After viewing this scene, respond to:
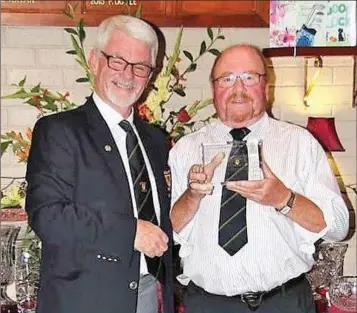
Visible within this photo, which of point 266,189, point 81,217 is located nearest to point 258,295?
point 266,189

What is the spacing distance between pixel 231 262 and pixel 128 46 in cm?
67

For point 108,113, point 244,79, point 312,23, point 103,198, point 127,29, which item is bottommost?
point 103,198

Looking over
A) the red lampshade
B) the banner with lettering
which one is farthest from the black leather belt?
the banner with lettering

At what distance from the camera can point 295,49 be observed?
2.75 meters

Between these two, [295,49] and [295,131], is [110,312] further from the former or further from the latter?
[295,49]

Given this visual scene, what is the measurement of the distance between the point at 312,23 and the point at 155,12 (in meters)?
0.68

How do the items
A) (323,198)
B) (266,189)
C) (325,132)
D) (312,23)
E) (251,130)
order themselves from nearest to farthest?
(266,189)
(323,198)
(251,130)
(325,132)
(312,23)

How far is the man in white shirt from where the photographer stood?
71.6 inches

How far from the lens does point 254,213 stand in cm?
186

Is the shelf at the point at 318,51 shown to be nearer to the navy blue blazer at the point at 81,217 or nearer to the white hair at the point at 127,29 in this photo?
the white hair at the point at 127,29

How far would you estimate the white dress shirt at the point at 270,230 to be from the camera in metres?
1.83

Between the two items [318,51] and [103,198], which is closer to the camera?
[103,198]

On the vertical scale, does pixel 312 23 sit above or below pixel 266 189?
above

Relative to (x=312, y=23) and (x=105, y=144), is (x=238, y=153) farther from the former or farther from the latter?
(x=312, y=23)
